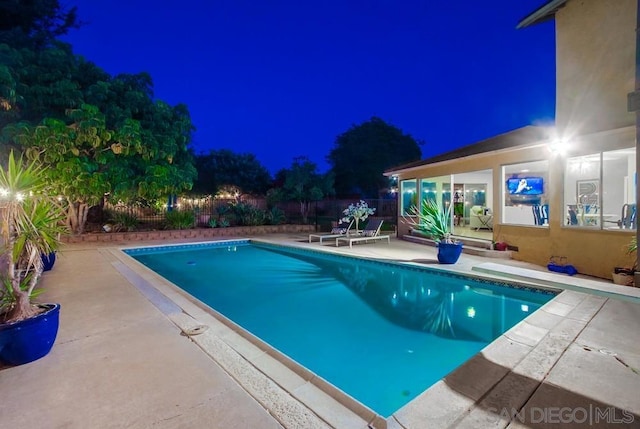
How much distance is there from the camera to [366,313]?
5391mm

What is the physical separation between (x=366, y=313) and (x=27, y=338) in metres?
4.15

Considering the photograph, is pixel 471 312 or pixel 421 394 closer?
pixel 421 394

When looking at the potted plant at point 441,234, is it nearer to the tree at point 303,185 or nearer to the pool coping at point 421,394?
the pool coping at point 421,394

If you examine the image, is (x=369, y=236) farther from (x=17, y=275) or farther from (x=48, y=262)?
(x=17, y=275)

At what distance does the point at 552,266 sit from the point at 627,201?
3042 mm

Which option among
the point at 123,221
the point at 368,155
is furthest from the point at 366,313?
the point at 368,155

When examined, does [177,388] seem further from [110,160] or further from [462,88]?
[462,88]

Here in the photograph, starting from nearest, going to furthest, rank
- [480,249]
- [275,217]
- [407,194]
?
[480,249] < [407,194] < [275,217]

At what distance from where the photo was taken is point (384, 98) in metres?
69.9

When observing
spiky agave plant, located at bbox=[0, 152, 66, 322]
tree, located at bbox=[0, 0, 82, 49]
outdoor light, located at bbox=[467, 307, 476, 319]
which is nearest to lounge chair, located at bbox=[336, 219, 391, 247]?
outdoor light, located at bbox=[467, 307, 476, 319]

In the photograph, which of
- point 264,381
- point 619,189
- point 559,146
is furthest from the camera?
point 619,189

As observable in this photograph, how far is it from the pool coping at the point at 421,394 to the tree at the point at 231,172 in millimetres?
20676

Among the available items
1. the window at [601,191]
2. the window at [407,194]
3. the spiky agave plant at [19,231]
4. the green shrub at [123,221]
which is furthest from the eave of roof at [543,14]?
the green shrub at [123,221]

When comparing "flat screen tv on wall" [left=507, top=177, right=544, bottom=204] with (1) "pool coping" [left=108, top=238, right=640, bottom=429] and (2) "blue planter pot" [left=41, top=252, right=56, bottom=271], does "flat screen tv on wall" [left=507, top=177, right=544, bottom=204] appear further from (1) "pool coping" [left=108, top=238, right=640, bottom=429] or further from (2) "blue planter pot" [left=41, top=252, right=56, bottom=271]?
(2) "blue planter pot" [left=41, top=252, right=56, bottom=271]
